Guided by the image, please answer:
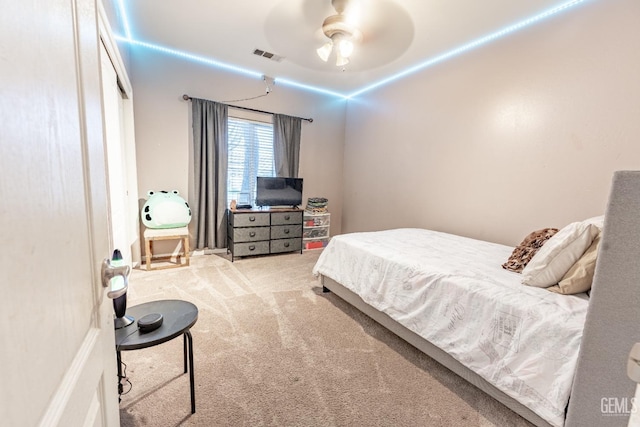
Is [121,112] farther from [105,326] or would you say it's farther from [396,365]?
[396,365]

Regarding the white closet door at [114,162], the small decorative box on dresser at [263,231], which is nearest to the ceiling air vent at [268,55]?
the white closet door at [114,162]

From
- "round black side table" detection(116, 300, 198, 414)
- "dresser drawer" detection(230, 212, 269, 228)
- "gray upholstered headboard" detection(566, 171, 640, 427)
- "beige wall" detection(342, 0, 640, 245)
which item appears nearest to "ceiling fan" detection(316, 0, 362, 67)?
"beige wall" detection(342, 0, 640, 245)

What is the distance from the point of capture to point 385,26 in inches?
101

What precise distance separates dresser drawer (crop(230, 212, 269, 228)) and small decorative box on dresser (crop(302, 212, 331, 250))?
2.37ft

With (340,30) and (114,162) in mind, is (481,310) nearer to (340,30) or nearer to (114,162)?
(340,30)

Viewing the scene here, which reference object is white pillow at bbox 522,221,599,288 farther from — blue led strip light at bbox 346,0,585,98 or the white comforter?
blue led strip light at bbox 346,0,585,98

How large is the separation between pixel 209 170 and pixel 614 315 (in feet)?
12.7

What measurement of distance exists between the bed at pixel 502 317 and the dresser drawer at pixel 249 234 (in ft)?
5.74

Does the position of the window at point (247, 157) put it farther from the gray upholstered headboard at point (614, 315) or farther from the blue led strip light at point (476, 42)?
the gray upholstered headboard at point (614, 315)

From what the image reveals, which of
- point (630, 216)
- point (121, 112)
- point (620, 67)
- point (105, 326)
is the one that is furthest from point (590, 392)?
point (121, 112)

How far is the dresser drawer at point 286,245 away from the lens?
4.00m

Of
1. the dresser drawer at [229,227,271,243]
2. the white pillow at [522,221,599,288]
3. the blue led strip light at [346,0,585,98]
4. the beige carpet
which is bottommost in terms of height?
the beige carpet

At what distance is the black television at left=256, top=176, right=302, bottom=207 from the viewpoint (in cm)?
401

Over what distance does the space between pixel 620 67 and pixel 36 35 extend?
3238 mm
